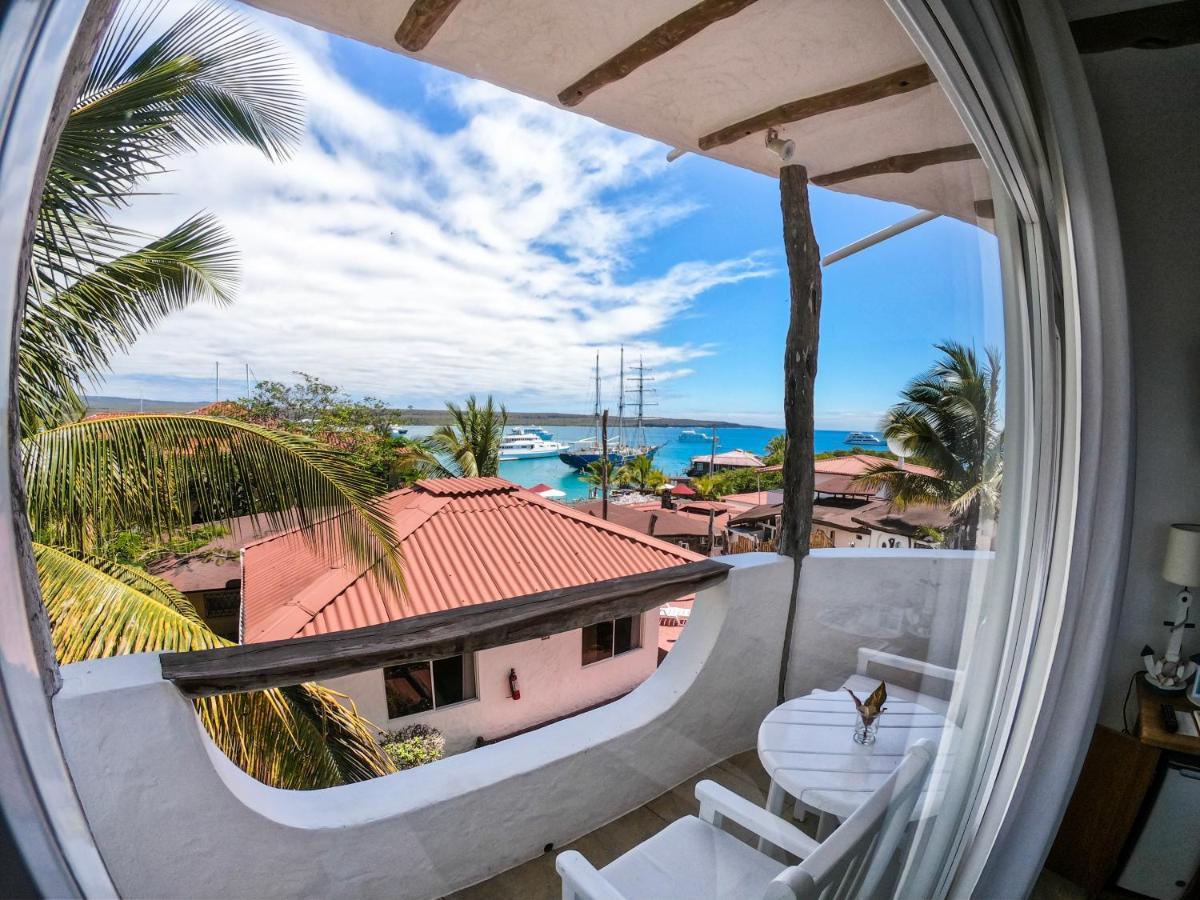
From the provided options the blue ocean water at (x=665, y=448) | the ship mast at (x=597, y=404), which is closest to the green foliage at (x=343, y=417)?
the blue ocean water at (x=665, y=448)

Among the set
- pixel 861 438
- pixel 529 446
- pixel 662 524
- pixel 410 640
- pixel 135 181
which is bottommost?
pixel 662 524

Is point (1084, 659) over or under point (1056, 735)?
over

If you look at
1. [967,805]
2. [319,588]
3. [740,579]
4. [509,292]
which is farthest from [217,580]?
[509,292]

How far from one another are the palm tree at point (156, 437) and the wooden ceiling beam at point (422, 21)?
2.64 ft

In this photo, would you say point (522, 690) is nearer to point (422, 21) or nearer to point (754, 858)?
point (754, 858)

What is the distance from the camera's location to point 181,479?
6.82ft

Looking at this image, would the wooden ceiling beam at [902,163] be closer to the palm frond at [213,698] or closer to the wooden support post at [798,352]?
the wooden support post at [798,352]

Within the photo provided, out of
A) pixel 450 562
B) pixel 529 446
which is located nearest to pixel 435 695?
pixel 450 562

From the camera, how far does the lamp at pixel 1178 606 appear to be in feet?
4.12

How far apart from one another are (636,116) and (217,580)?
7.25m

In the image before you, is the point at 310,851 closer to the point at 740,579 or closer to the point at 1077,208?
the point at 740,579

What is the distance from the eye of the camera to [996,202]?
1010mm

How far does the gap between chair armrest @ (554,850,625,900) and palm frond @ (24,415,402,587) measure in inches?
65.8

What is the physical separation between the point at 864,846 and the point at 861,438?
1.01 m
